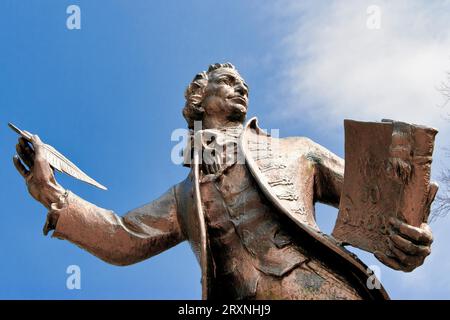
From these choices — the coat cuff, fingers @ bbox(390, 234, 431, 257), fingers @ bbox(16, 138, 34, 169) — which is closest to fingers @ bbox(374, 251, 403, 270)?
fingers @ bbox(390, 234, 431, 257)

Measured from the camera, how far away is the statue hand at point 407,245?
4.52 m

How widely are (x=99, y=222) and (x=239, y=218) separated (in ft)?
3.55

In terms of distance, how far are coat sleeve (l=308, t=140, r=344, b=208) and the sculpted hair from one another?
1.04m

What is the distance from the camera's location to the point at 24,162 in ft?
18.3

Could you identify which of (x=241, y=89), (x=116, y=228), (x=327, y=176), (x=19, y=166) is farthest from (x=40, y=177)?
(x=327, y=176)

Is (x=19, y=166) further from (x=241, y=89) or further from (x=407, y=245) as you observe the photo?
(x=407, y=245)

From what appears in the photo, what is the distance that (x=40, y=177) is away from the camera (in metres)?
5.45

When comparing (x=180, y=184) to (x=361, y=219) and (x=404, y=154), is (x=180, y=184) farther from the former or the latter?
(x=404, y=154)

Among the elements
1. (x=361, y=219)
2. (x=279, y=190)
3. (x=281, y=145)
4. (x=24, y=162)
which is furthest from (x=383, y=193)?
(x=24, y=162)

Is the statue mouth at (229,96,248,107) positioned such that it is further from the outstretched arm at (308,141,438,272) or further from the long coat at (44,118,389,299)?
the outstretched arm at (308,141,438,272)

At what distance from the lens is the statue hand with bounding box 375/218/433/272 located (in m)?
4.52

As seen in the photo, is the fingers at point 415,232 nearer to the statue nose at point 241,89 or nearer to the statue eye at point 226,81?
the statue nose at point 241,89
